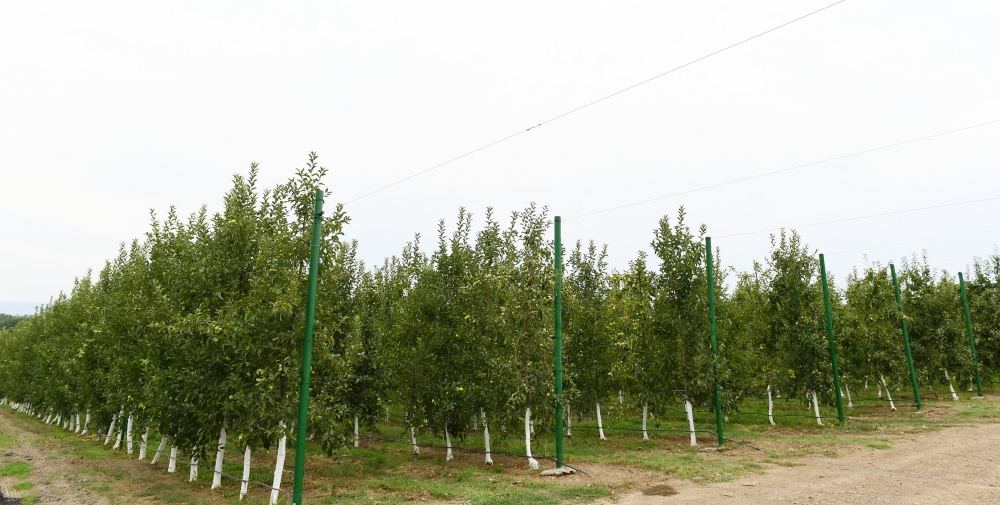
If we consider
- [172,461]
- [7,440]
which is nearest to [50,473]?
[172,461]

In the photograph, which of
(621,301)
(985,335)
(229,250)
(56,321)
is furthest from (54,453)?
(985,335)

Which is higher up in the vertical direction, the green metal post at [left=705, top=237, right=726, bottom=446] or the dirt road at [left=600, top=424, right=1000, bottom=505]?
the green metal post at [left=705, top=237, right=726, bottom=446]

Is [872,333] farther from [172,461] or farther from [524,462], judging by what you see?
[172,461]

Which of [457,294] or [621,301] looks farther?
[621,301]

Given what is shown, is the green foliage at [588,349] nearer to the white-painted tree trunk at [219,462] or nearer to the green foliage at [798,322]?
the green foliage at [798,322]

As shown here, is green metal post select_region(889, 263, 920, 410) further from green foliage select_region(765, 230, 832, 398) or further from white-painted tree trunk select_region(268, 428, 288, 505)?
white-painted tree trunk select_region(268, 428, 288, 505)

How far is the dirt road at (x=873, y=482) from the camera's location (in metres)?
10.5

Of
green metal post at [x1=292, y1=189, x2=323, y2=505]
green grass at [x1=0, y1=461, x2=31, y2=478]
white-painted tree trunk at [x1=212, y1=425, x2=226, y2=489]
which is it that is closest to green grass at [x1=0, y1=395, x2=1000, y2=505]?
green grass at [x1=0, y1=461, x2=31, y2=478]

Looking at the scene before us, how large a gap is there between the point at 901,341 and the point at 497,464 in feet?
79.3

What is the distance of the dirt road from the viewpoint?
1048cm

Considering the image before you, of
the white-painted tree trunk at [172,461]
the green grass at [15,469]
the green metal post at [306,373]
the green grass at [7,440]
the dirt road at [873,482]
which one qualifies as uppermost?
the green metal post at [306,373]

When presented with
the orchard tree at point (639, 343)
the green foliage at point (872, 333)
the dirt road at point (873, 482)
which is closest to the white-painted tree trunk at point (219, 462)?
the dirt road at point (873, 482)

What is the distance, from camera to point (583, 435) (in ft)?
77.3

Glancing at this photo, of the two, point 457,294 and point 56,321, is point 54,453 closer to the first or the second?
point 56,321
